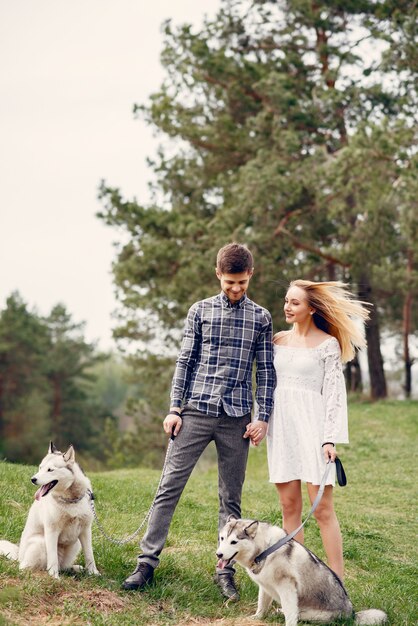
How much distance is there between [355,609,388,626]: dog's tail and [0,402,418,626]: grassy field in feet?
0.52

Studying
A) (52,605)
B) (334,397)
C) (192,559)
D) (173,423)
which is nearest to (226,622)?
(52,605)

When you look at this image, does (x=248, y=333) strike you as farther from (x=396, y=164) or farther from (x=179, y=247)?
(x=179, y=247)

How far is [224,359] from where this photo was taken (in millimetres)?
5582

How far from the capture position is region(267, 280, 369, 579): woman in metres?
5.54

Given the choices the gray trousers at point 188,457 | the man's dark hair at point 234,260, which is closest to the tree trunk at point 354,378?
the gray trousers at point 188,457

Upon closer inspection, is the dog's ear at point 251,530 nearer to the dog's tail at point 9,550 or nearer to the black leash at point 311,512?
the black leash at point 311,512

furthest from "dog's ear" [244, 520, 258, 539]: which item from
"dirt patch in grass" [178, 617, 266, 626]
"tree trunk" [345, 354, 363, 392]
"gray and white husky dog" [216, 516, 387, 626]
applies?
"tree trunk" [345, 354, 363, 392]

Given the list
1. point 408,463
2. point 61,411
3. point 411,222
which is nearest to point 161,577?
point 408,463

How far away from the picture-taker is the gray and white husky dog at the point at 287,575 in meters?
4.99

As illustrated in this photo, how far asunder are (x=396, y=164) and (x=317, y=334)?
1406cm

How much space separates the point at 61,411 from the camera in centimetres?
4681

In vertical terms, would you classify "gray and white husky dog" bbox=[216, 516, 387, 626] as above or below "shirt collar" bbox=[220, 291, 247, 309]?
below

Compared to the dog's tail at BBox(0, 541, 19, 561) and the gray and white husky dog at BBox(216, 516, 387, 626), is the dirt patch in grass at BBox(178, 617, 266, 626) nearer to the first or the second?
the gray and white husky dog at BBox(216, 516, 387, 626)

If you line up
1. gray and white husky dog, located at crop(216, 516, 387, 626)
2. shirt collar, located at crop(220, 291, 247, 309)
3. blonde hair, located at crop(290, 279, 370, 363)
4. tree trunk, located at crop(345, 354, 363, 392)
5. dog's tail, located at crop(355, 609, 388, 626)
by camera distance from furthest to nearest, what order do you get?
tree trunk, located at crop(345, 354, 363, 392), blonde hair, located at crop(290, 279, 370, 363), shirt collar, located at crop(220, 291, 247, 309), dog's tail, located at crop(355, 609, 388, 626), gray and white husky dog, located at crop(216, 516, 387, 626)
